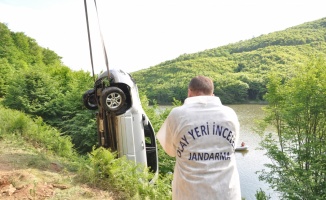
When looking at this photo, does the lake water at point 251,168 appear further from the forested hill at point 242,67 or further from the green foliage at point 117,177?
the forested hill at point 242,67

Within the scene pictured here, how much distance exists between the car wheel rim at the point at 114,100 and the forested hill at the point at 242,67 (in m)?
57.4

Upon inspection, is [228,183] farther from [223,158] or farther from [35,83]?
[35,83]

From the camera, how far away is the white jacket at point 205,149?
2.04 meters

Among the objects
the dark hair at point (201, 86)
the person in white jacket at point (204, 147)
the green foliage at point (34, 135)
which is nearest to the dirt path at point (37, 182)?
the green foliage at point (34, 135)

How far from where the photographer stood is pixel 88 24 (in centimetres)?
493

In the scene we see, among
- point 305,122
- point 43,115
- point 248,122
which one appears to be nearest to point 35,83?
point 43,115

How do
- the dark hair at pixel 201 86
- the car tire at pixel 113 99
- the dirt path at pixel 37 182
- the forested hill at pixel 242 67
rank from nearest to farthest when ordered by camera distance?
1. the dark hair at pixel 201 86
2. the dirt path at pixel 37 182
3. the car tire at pixel 113 99
4. the forested hill at pixel 242 67

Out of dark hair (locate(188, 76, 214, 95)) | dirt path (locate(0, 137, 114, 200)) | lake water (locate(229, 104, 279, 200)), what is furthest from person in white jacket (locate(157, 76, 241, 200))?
lake water (locate(229, 104, 279, 200))

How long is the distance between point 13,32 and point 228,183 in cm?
6002

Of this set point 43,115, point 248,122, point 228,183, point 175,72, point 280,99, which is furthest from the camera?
point 175,72

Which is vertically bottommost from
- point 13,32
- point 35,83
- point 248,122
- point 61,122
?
point 248,122

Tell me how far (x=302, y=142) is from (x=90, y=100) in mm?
17171

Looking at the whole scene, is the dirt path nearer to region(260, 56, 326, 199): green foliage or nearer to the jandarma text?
the jandarma text

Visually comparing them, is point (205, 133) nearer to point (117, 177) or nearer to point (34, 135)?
point (117, 177)
